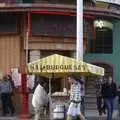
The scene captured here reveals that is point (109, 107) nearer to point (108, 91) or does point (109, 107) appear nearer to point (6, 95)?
Result: point (108, 91)

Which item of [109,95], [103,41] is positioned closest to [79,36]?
[109,95]

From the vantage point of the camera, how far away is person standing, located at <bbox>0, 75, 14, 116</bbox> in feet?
79.3

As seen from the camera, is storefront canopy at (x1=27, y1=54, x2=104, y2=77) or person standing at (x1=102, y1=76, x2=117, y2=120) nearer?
storefront canopy at (x1=27, y1=54, x2=104, y2=77)

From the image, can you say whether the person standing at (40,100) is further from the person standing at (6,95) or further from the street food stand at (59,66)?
the person standing at (6,95)

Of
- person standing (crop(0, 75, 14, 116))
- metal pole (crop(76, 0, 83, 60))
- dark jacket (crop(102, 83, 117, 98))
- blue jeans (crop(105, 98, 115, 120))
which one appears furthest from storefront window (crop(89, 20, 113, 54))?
metal pole (crop(76, 0, 83, 60))

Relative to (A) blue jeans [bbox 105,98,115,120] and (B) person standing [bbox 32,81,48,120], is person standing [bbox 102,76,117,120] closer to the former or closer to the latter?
(A) blue jeans [bbox 105,98,115,120]

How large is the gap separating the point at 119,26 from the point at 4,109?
7533 millimetres

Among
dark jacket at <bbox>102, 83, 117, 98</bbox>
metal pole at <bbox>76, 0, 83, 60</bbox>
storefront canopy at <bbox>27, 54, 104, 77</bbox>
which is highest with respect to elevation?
metal pole at <bbox>76, 0, 83, 60</bbox>

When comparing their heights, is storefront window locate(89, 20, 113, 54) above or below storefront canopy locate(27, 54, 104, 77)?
above

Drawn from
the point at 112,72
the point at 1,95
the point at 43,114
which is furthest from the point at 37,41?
the point at 43,114

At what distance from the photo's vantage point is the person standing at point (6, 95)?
24.2 meters

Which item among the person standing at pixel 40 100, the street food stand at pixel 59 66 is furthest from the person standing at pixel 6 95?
the street food stand at pixel 59 66

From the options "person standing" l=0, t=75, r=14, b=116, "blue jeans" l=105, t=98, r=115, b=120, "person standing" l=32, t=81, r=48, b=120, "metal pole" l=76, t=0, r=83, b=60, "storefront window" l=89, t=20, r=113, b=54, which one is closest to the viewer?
"person standing" l=32, t=81, r=48, b=120

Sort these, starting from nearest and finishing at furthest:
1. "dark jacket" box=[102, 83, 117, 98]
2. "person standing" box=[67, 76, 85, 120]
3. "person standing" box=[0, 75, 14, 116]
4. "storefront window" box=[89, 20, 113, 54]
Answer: "person standing" box=[67, 76, 85, 120] → "dark jacket" box=[102, 83, 117, 98] → "person standing" box=[0, 75, 14, 116] → "storefront window" box=[89, 20, 113, 54]
